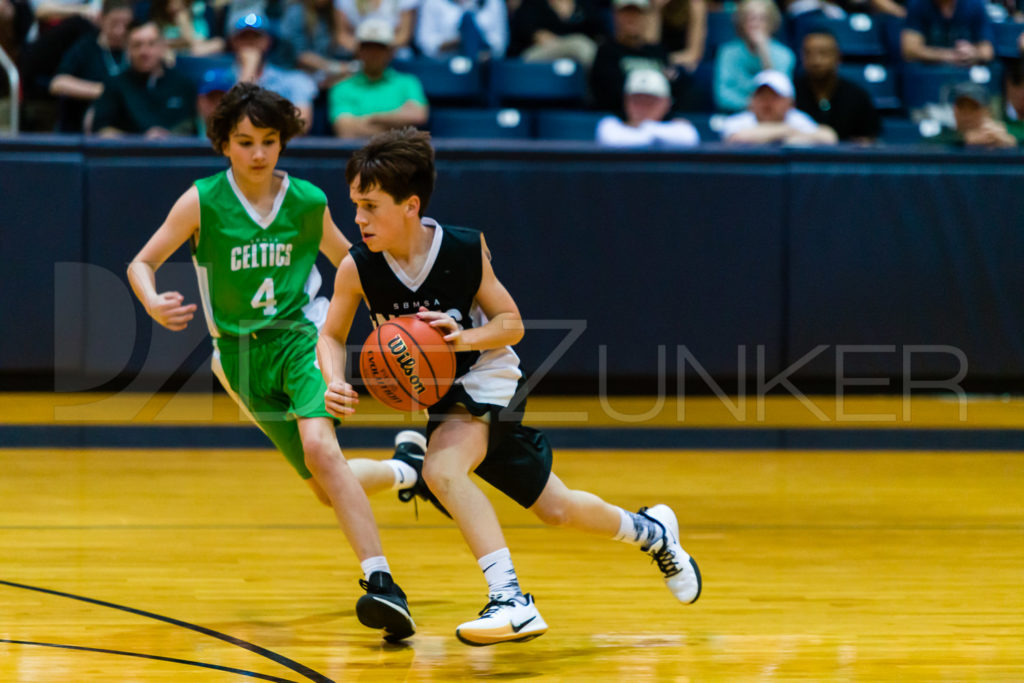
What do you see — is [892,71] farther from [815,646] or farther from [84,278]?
[815,646]

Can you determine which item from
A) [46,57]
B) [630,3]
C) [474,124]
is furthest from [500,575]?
[46,57]

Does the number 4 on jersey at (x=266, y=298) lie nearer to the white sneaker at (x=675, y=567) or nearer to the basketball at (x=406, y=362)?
the basketball at (x=406, y=362)

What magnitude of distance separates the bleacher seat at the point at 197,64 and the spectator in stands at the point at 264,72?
99 mm

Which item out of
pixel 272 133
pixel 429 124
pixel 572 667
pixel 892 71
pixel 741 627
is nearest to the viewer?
pixel 572 667

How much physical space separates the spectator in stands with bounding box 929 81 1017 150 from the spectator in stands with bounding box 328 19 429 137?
3.36 m

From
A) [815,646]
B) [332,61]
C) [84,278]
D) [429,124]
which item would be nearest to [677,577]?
[815,646]

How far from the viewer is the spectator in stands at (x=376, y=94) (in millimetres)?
8352

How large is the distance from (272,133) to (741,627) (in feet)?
6.87

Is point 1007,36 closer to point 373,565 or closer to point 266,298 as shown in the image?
point 266,298

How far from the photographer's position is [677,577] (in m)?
3.93

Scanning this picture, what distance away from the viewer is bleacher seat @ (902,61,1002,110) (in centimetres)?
952

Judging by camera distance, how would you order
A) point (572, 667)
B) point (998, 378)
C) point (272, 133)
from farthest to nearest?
1. point (998, 378)
2. point (272, 133)
3. point (572, 667)

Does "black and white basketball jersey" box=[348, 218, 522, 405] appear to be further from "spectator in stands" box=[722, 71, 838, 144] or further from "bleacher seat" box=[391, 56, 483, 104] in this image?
"bleacher seat" box=[391, 56, 483, 104]

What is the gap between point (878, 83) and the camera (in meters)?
9.71
